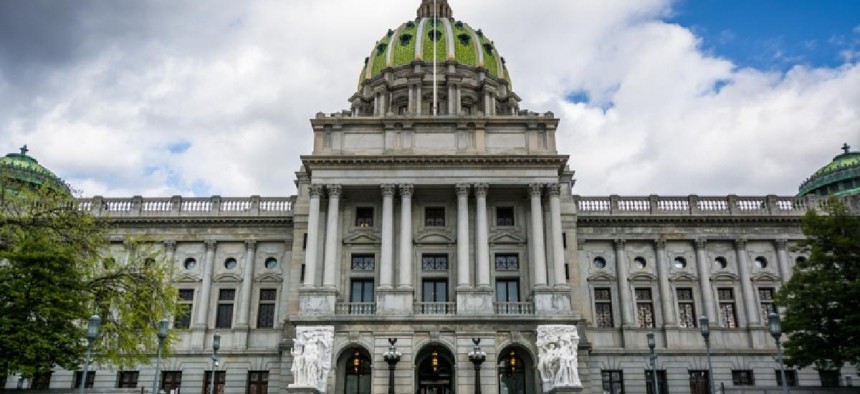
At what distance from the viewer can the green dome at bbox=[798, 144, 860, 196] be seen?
6084 centimetres

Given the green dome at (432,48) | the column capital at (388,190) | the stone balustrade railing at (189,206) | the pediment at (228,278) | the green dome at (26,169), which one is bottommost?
the pediment at (228,278)

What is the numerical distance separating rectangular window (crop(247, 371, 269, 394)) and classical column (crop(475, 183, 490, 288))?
15593 mm

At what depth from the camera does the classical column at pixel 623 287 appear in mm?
47812

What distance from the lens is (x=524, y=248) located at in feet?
146

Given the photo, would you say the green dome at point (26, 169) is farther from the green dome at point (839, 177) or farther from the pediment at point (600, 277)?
the green dome at point (839, 177)

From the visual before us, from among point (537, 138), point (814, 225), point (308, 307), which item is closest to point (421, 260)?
point (308, 307)

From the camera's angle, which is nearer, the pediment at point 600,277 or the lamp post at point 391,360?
the lamp post at point 391,360

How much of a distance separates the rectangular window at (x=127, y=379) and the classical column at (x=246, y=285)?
23.9ft

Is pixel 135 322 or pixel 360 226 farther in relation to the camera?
pixel 360 226

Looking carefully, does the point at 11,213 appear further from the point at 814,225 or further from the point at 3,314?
the point at 814,225

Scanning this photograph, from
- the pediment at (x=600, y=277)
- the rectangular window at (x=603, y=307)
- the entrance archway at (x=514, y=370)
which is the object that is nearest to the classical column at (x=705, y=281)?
the pediment at (x=600, y=277)

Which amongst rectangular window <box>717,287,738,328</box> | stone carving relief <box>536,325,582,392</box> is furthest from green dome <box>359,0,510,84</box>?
stone carving relief <box>536,325,582,392</box>

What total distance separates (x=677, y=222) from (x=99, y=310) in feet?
120

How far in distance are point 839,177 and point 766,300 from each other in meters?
19.6
